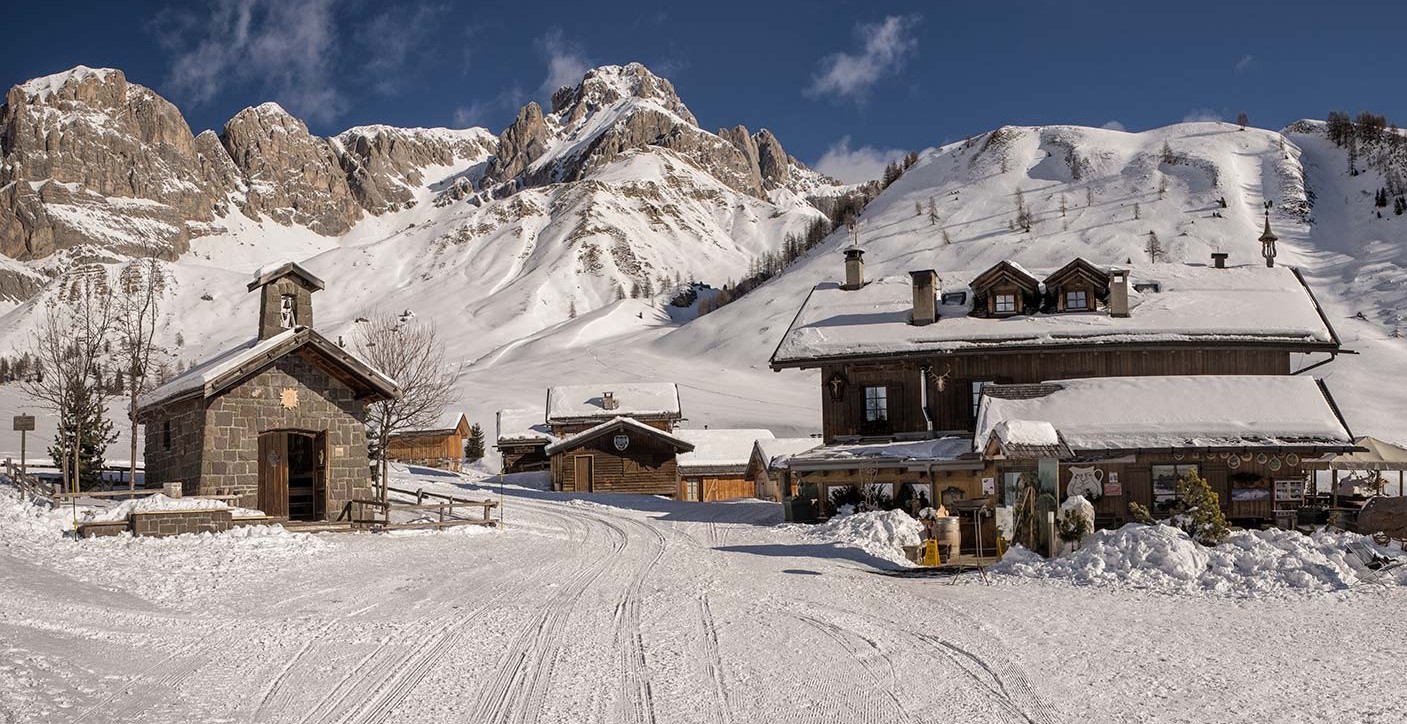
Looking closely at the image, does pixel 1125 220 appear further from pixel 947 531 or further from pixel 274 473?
pixel 274 473

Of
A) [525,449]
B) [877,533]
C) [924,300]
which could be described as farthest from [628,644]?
[525,449]

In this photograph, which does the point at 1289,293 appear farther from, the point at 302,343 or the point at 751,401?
the point at 751,401

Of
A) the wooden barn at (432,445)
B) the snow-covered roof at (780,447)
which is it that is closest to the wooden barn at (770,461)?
the snow-covered roof at (780,447)

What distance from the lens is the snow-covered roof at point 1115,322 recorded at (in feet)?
98.5

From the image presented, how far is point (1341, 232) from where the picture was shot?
10094 centimetres

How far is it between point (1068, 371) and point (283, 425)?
20666mm

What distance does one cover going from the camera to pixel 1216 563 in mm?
15023

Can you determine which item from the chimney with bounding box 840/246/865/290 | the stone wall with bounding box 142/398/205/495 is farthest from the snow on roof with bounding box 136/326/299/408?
the chimney with bounding box 840/246/865/290

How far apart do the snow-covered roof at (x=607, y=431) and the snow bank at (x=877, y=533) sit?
2304 centimetres

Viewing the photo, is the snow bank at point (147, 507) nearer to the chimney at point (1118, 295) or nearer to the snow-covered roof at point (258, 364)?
the snow-covered roof at point (258, 364)

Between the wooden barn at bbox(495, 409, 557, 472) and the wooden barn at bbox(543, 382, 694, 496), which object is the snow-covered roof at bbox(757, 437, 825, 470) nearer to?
the wooden barn at bbox(543, 382, 694, 496)

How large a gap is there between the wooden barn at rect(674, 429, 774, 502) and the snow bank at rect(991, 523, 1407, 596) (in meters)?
30.4

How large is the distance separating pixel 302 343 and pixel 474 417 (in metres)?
56.5

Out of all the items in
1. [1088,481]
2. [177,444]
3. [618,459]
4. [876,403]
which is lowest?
[1088,481]
